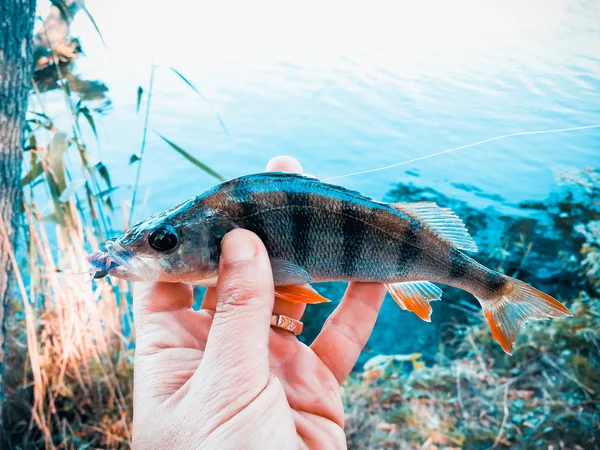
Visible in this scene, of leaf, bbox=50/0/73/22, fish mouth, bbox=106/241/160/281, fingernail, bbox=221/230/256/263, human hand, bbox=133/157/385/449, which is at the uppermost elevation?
leaf, bbox=50/0/73/22

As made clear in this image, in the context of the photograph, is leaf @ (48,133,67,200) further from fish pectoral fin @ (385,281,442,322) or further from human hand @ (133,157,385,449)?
fish pectoral fin @ (385,281,442,322)

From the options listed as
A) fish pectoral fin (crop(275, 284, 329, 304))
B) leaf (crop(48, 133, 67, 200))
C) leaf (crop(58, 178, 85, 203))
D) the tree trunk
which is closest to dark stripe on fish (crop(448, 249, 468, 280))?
fish pectoral fin (crop(275, 284, 329, 304))

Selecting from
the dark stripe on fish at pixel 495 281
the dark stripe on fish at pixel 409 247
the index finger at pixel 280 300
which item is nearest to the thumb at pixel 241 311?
the dark stripe on fish at pixel 409 247

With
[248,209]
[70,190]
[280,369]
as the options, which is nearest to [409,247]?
[248,209]

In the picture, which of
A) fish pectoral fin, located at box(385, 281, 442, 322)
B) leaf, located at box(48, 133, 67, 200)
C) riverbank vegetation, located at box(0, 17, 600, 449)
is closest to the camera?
fish pectoral fin, located at box(385, 281, 442, 322)

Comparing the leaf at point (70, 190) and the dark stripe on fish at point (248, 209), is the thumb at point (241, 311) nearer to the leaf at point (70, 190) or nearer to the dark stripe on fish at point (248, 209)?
the dark stripe on fish at point (248, 209)

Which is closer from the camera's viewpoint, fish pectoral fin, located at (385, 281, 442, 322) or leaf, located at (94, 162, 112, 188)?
fish pectoral fin, located at (385, 281, 442, 322)

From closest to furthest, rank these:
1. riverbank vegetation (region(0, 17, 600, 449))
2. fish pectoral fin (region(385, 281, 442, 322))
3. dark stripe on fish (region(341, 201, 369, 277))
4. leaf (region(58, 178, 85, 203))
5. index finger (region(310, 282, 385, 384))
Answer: dark stripe on fish (region(341, 201, 369, 277)) → fish pectoral fin (region(385, 281, 442, 322)) → index finger (region(310, 282, 385, 384)) → leaf (region(58, 178, 85, 203)) → riverbank vegetation (region(0, 17, 600, 449))
